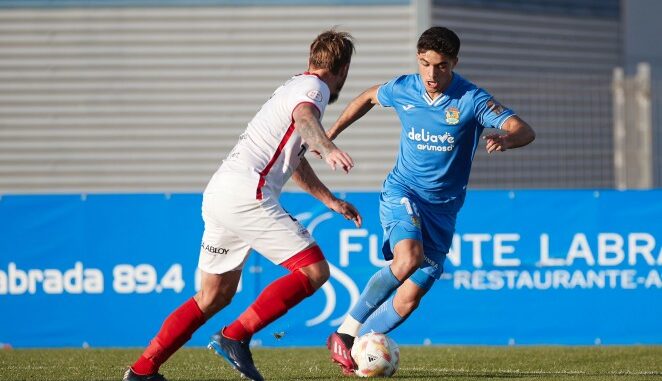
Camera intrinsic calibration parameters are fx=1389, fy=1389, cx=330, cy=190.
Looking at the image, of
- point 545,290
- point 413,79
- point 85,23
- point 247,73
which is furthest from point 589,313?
point 85,23

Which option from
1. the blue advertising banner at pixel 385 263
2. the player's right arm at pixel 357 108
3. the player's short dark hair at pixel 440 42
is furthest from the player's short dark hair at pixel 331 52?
the blue advertising banner at pixel 385 263

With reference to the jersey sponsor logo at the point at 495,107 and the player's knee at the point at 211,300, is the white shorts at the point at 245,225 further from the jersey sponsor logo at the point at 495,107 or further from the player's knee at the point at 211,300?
the jersey sponsor logo at the point at 495,107

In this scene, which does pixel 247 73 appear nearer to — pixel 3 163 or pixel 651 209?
pixel 3 163

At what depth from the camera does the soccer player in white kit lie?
7270 mm

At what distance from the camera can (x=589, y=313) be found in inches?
459

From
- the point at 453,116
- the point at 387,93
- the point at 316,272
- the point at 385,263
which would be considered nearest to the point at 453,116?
the point at 453,116

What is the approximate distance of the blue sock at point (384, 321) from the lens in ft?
28.8

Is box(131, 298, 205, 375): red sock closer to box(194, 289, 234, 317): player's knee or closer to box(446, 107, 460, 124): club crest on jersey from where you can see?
box(194, 289, 234, 317): player's knee

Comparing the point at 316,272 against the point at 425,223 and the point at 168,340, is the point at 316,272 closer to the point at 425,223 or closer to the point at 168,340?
the point at 168,340

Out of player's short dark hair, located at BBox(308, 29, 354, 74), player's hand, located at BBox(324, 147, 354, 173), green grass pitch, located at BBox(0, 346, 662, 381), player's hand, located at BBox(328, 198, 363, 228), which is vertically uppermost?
player's short dark hair, located at BBox(308, 29, 354, 74)

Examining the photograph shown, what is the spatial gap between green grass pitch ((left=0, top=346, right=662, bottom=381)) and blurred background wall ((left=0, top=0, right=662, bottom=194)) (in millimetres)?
7350

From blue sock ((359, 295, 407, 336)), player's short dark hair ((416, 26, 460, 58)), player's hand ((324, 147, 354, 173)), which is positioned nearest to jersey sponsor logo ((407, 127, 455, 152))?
player's short dark hair ((416, 26, 460, 58))

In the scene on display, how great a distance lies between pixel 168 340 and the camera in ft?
24.5

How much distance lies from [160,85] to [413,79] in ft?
32.8
